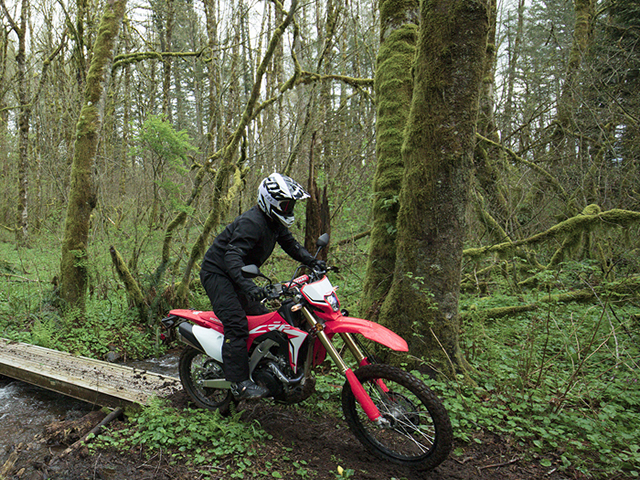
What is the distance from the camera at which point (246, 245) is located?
11.1 ft

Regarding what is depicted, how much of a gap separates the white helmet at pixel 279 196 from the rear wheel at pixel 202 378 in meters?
1.56

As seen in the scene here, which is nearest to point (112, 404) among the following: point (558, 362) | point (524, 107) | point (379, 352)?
point (379, 352)

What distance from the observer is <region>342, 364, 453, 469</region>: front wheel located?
8.84 feet

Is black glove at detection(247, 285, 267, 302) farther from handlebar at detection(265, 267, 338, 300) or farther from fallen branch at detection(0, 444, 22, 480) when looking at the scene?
fallen branch at detection(0, 444, 22, 480)

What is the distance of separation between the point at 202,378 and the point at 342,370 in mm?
1648

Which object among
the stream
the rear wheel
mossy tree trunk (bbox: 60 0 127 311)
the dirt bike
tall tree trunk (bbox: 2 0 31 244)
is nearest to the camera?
the dirt bike

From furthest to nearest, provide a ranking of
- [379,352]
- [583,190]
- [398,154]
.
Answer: [583,190]
[398,154]
[379,352]

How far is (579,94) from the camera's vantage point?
739cm

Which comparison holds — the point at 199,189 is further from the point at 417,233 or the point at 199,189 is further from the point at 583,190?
the point at 583,190

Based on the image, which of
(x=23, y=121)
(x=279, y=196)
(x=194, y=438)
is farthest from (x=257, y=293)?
(x=23, y=121)

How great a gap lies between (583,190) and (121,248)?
827cm

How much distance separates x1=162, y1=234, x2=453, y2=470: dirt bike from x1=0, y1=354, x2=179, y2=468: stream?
1.75 meters

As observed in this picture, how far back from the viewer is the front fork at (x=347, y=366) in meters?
2.91

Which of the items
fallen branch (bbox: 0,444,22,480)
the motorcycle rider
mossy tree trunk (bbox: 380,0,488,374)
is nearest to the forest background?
mossy tree trunk (bbox: 380,0,488,374)
